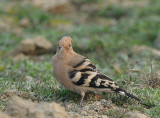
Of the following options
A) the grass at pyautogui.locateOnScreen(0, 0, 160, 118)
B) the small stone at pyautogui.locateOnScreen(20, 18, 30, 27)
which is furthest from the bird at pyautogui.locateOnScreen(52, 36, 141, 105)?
the small stone at pyautogui.locateOnScreen(20, 18, 30, 27)

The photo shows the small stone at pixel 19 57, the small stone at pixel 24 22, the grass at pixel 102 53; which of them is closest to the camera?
the grass at pixel 102 53

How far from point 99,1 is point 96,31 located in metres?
3.43

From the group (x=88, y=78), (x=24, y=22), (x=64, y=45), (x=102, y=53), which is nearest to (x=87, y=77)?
(x=88, y=78)

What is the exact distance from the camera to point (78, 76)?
3.97 meters

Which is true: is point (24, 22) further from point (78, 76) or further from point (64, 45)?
point (78, 76)

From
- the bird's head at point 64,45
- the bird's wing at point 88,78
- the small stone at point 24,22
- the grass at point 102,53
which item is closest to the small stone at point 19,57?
the grass at point 102,53

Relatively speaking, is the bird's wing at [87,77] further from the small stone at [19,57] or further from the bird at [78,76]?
the small stone at [19,57]

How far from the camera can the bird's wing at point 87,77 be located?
397cm

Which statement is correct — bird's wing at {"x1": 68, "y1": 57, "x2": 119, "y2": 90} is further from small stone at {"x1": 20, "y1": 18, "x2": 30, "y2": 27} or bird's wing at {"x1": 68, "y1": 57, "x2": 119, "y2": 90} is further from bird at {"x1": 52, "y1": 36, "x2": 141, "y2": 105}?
small stone at {"x1": 20, "y1": 18, "x2": 30, "y2": 27}

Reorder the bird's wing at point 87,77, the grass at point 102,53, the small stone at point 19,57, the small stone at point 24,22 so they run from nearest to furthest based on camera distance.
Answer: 1. the bird's wing at point 87,77
2. the grass at point 102,53
3. the small stone at point 19,57
4. the small stone at point 24,22

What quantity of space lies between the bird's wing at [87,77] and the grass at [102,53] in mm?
307

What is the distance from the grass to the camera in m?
4.28

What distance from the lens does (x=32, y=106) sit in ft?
10.3

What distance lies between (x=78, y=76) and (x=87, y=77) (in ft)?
0.36
